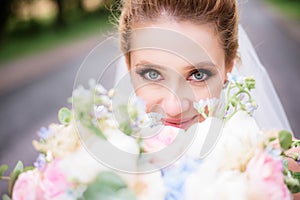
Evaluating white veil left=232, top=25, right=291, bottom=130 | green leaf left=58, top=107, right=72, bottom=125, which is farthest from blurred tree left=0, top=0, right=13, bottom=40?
green leaf left=58, top=107, right=72, bottom=125

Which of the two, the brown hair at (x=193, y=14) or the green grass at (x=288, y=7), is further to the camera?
the green grass at (x=288, y=7)

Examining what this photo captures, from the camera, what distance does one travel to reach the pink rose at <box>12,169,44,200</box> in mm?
772

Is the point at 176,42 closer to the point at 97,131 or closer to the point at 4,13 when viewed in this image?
the point at 97,131

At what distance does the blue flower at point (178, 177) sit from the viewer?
735 millimetres

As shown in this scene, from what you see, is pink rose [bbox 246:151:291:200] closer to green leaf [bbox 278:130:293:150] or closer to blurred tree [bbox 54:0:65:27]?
green leaf [bbox 278:130:293:150]

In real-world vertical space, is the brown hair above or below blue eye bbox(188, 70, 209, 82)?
above

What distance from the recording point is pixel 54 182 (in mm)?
755

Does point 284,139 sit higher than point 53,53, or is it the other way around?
point 284,139

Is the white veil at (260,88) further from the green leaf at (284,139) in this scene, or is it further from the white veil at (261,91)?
the green leaf at (284,139)

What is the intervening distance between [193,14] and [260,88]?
21.3 inches

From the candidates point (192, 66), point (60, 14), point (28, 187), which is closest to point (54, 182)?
point (28, 187)

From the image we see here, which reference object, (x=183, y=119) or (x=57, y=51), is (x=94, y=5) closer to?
(x=57, y=51)

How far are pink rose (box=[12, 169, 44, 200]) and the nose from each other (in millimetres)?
387

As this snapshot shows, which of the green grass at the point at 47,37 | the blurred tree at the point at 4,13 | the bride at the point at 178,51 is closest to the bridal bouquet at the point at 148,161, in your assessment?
the bride at the point at 178,51
